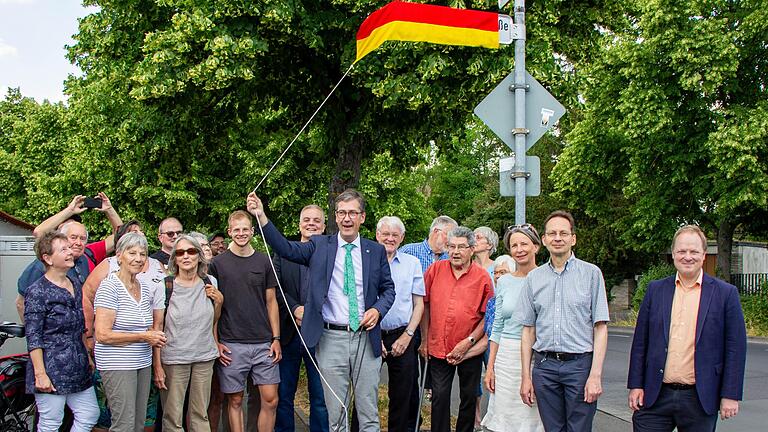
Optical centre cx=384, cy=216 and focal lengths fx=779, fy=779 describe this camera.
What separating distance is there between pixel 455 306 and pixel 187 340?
2.22m

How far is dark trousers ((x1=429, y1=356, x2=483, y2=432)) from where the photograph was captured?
6.70 m

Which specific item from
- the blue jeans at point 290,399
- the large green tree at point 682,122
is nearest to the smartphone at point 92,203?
the blue jeans at point 290,399

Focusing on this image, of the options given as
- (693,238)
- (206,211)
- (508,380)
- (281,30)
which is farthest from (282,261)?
(206,211)

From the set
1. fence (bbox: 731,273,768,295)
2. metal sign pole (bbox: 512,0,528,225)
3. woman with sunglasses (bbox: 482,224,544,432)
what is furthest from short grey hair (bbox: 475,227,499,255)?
fence (bbox: 731,273,768,295)

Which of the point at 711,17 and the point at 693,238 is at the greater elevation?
the point at 711,17

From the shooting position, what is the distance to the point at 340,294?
599 centimetres

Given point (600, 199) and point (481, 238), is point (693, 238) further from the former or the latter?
point (600, 199)

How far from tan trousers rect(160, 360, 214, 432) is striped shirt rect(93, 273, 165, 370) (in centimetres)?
33

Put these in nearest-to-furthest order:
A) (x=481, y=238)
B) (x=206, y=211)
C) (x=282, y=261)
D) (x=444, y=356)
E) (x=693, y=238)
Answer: (x=693, y=238), (x=444, y=356), (x=282, y=261), (x=481, y=238), (x=206, y=211)

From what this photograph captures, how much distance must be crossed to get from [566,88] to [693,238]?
5810 mm

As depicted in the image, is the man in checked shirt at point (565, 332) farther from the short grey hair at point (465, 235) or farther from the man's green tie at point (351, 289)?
the man's green tie at point (351, 289)

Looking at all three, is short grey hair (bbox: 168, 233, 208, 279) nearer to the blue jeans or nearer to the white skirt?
the blue jeans

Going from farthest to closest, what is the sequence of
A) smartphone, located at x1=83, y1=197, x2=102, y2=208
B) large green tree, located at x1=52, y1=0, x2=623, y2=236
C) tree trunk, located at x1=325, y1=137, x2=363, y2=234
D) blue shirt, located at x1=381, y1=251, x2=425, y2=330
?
tree trunk, located at x1=325, y1=137, x2=363, y2=234
large green tree, located at x1=52, y1=0, x2=623, y2=236
smartphone, located at x1=83, y1=197, x2=102, y2=208
blue shirt, located at x1=381, y1=251, x2=425, y2=330

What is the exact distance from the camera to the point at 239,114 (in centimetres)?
1222
